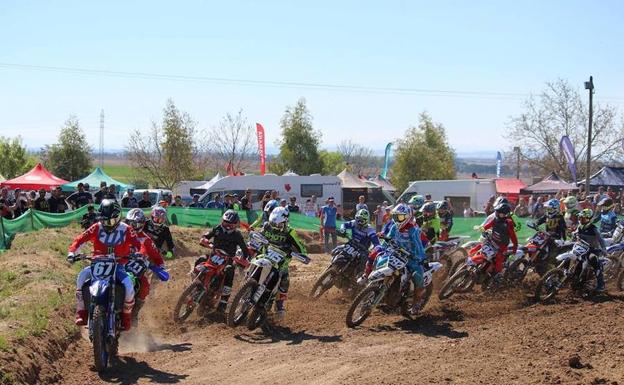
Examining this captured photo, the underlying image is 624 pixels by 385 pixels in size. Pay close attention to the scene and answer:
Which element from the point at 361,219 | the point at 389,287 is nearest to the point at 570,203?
the point at 361,219

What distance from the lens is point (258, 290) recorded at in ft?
37.3

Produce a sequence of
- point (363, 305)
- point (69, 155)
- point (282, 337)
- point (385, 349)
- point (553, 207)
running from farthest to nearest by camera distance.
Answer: point (69, 155)
point (553, 207)
point (363, 305)
point (282, 337)
point (385, 349)

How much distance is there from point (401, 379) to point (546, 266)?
8543mm

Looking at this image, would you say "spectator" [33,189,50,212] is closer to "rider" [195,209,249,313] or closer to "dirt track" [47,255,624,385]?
"dirt track" [47,255,624,385]

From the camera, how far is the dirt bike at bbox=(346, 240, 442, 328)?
11.6 m

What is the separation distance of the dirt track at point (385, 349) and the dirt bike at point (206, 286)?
0.81ft

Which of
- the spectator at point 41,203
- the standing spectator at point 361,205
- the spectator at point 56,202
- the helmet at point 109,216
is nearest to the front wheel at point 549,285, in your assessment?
the standing spectator at point 361,205

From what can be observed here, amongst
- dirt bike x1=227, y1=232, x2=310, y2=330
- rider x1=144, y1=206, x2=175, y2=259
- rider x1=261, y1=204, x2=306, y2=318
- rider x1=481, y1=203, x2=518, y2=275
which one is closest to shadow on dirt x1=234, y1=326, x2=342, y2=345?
dirt bike x1=227, y1=232, x2=310, y2=330

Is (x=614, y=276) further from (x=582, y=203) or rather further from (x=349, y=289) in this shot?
(x=582, y=203)

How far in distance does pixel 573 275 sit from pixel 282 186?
22.5 m

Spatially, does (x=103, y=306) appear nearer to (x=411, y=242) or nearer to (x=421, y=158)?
(x=411, y=242)

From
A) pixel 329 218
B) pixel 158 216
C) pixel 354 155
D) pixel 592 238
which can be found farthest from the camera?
pixel 354 155

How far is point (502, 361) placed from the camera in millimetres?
8953

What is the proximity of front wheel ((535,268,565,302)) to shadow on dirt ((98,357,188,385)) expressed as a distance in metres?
7.69
